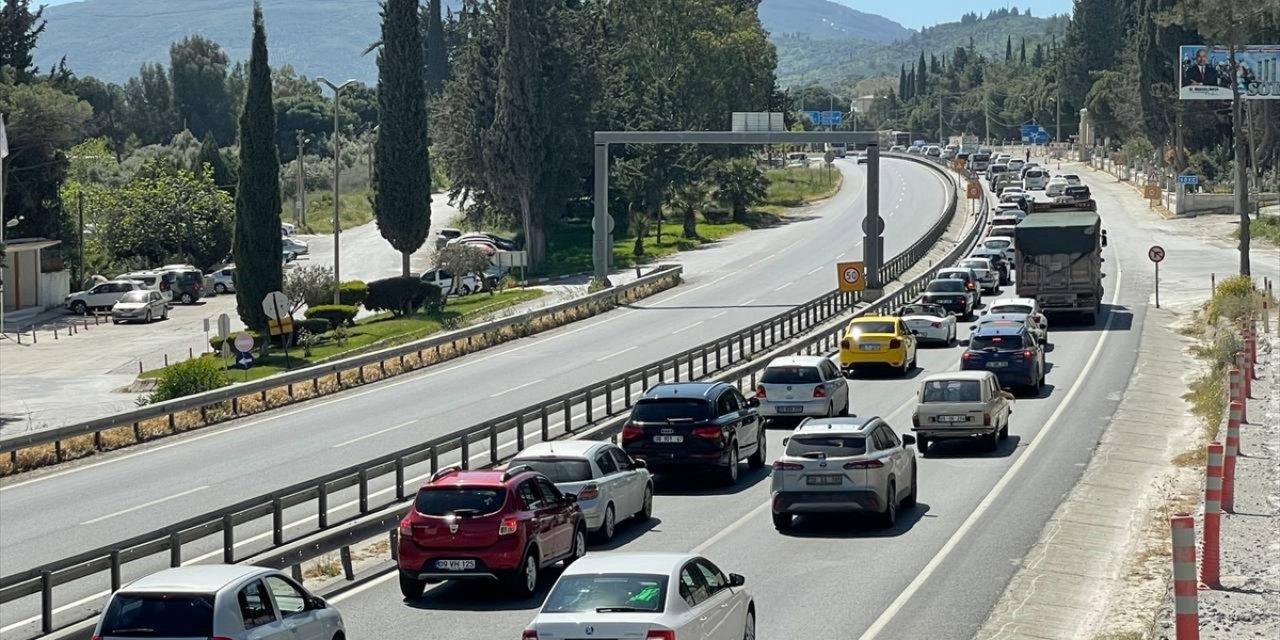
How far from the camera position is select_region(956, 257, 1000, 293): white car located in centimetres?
6494

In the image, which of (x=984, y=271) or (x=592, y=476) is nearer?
(x=592, y=476)

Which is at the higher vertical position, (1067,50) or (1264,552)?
(1067,50)

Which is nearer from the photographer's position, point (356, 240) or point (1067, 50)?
point (356, 240)

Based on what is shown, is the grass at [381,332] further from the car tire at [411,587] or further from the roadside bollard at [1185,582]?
the roadside bollard at [1185,582]

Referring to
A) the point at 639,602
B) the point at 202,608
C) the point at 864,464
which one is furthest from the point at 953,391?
the point at 202,608

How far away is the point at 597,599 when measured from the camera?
14.5 meters

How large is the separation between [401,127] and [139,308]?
49.9 feet

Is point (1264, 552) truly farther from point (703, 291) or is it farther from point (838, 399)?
point (703, 291)

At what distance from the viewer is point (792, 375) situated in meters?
37.5

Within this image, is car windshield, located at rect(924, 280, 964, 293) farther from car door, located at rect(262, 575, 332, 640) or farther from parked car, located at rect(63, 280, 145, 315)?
car door, located at rect(262, 575, 332, 640)

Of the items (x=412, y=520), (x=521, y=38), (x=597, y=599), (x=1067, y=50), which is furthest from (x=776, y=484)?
(x=1067, y=50)

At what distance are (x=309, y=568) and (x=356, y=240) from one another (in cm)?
9248

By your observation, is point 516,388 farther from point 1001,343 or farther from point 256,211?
point 256,211

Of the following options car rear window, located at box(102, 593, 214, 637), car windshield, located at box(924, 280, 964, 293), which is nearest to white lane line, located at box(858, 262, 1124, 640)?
car rear window, located at box(102, 593, 214, 637)
